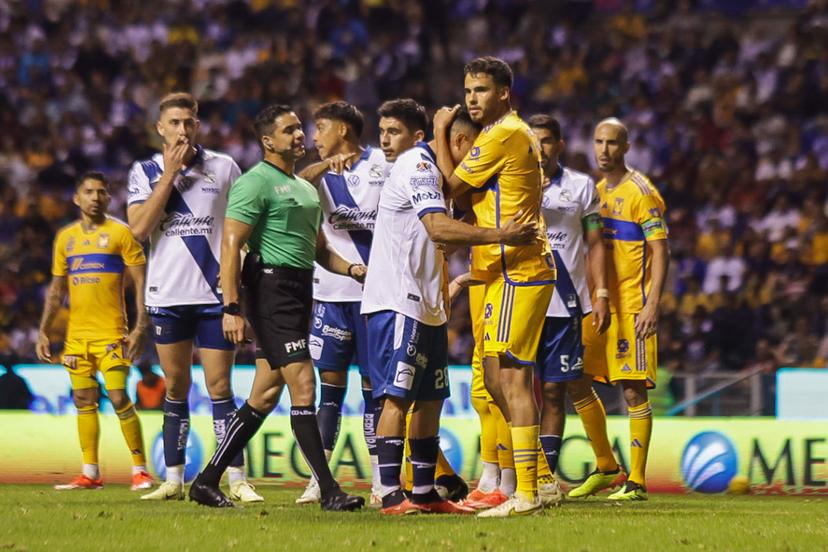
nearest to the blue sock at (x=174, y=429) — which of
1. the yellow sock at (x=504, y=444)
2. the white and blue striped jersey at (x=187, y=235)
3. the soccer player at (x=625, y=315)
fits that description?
the white and blue striped jersey at (x=187, y=235)

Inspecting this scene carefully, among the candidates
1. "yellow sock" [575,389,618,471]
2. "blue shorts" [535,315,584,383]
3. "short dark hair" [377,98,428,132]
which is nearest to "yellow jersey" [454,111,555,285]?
"short dark hair" [377,98,428,132]

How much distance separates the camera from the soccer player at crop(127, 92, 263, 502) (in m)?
9.58

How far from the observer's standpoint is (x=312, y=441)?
27.7 feet

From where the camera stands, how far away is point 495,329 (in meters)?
8.19

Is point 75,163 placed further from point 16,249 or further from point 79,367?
point 79,367

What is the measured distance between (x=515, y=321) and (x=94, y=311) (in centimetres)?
434

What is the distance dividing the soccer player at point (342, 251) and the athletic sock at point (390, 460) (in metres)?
1.38

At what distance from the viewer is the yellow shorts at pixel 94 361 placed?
36.1ft

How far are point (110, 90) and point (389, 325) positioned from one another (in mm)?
15873

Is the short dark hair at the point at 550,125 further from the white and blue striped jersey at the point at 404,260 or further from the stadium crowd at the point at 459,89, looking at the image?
the stadium crowd at the point at 459,89

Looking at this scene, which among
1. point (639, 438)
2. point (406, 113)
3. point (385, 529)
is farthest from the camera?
point (639, 438)

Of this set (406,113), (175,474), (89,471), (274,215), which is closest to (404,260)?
(274,215)

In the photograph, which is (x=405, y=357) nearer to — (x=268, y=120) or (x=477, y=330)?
(x=477, y=330)

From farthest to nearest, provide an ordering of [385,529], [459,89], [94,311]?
[459,89] → [94,311] → [385,529]
